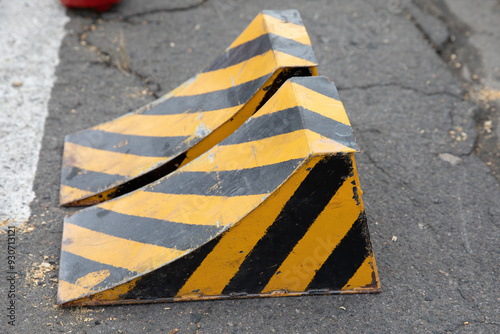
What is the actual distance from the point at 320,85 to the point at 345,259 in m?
0.83

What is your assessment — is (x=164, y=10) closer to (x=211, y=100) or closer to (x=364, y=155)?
(x=211, y=100)

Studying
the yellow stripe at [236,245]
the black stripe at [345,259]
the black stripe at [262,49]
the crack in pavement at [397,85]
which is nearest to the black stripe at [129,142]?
the black stripe at [262,49]

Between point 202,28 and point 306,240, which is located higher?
point 306,240

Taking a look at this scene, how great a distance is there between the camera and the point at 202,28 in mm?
4293

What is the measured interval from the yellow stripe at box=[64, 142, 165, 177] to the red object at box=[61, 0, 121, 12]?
1.78m

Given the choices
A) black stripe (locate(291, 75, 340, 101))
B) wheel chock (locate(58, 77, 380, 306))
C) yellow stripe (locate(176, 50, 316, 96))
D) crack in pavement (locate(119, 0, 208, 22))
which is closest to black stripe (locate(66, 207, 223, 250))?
wheel chock (locate(58, 77, 380, 306))

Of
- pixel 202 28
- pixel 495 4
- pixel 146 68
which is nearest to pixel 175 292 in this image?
pixel 146 68

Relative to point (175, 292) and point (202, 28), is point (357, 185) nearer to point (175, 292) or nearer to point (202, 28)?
point (175, 292)

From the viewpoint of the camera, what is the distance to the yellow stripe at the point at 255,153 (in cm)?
203

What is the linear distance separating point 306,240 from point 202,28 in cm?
276

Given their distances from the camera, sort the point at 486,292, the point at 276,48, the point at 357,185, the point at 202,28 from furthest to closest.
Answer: the point at 202,28, the point at 276,48, the point at 486,292, the point at 357,185

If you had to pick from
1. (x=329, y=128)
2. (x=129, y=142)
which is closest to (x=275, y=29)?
(x=329, y=128)

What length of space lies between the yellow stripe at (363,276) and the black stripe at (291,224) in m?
0.35

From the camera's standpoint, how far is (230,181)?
7.22ft
